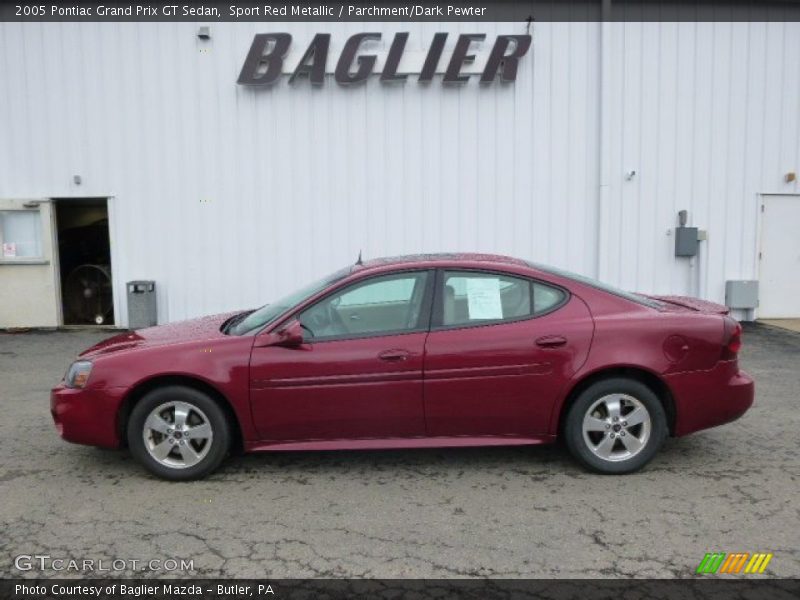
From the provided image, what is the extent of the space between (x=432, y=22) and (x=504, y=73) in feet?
4.62

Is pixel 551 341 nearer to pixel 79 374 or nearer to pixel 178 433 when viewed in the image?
pixel 178 433

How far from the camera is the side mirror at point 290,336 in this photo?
160 inches

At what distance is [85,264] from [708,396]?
32.7ft

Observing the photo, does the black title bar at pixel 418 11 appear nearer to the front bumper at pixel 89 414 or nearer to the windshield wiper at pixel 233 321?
the windshield wiper at pixel 233 321

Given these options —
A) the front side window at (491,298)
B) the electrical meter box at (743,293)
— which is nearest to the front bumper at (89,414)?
the front side window at (491,298)

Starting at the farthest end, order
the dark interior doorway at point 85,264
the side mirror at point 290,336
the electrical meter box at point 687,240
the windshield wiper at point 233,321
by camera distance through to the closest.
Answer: the dark interior doorway at point 85,264
the electrical meter box at point 687,240
the windshield wiper at point 233,321
the side mirror at point 290,336

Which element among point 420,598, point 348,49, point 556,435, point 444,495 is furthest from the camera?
point 348,49

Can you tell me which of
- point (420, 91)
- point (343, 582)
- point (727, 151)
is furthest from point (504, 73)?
point (343, 582)

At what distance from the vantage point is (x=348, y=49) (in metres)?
10.0

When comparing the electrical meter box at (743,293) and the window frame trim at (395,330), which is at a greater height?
the window frame trim at (395,330)

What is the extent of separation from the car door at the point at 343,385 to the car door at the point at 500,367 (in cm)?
13

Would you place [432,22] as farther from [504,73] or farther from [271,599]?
[271,599]

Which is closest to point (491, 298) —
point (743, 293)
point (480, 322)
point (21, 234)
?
point (480, 322)

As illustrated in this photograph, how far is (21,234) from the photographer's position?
10.4m
